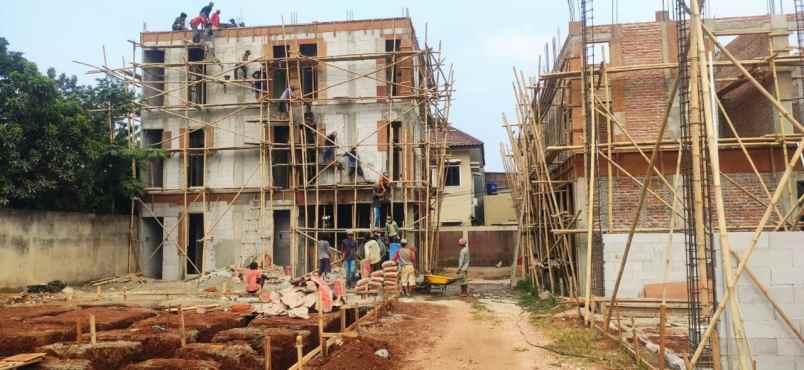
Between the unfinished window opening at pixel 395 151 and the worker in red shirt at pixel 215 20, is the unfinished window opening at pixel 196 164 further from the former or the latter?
the unfinished window opening at pixel 395 151

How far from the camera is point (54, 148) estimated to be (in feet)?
61.5

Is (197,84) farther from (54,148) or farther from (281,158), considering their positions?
(54,148)

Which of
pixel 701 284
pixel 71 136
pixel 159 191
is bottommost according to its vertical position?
pixel 701 284

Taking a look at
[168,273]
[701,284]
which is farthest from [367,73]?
[701,284]

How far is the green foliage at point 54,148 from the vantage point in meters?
18.1

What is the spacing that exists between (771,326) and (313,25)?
18.4m

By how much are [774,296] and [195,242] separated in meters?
Answer: 20.5

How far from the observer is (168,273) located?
22.4 meters

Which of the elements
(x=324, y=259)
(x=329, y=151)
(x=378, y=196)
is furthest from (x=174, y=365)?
(x=329, y=151)

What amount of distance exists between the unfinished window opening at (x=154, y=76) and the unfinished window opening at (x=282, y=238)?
6433 mm

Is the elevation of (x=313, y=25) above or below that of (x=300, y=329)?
above

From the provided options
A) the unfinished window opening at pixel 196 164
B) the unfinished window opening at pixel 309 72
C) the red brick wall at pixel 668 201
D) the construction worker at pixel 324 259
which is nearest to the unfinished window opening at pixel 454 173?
the unfinished window opening at pixel 309 72

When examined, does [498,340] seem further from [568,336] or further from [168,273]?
[168,273]

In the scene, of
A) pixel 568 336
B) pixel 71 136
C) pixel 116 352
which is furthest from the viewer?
pixel 71 136
